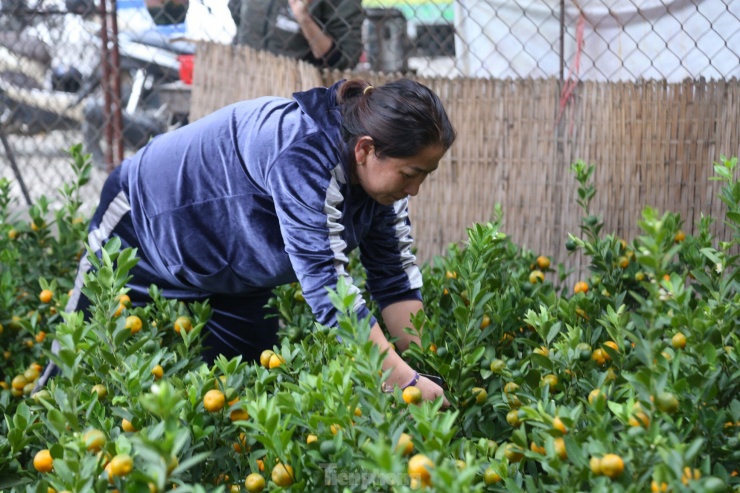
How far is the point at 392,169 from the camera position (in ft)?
7.73

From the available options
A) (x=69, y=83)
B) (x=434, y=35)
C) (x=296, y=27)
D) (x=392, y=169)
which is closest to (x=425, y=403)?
(x=392, y=169)

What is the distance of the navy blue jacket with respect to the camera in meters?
2.34

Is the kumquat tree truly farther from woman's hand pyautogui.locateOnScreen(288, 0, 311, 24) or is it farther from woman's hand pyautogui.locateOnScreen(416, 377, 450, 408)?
woman's hand pyautogui.locateOnScreen(288, 0, 311, 24)

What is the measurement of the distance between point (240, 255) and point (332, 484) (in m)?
1.15

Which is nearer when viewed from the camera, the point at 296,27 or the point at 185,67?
the point at 296,27

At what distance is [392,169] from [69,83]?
6.02 metres

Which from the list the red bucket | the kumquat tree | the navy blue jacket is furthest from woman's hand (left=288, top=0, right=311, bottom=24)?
the red bucket

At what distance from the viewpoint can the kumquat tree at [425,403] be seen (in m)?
1.50

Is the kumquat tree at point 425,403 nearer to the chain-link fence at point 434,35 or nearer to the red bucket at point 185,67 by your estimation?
the chain-link fence at point 434,35

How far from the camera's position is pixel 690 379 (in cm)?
173

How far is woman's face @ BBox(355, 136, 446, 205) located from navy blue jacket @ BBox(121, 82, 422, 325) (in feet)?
0.20

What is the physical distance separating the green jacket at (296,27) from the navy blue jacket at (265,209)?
1.86 m

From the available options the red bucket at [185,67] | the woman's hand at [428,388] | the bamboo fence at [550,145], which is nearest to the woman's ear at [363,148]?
the woman's hand at [428,388]

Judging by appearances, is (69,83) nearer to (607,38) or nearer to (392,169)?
(607,38)
